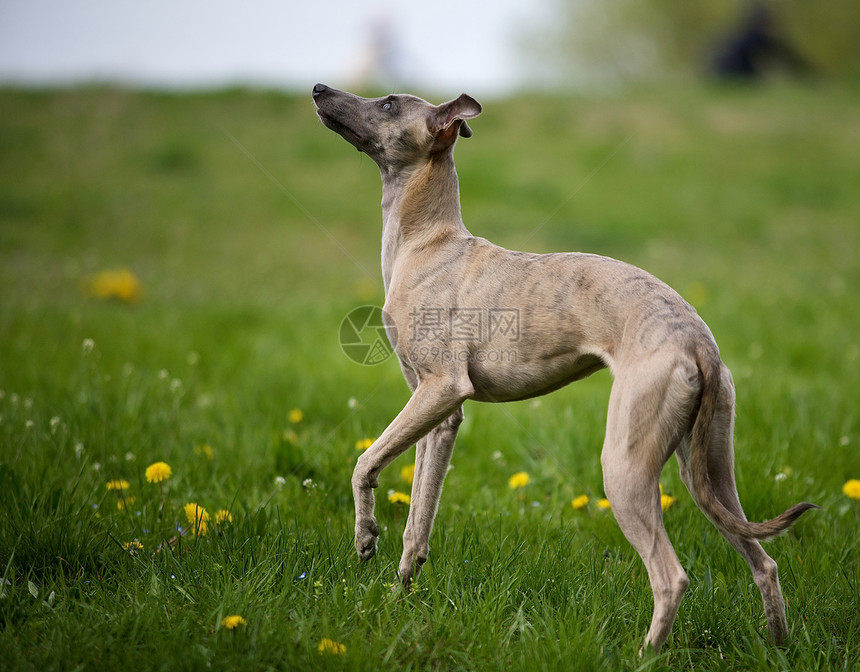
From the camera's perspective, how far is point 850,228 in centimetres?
1170

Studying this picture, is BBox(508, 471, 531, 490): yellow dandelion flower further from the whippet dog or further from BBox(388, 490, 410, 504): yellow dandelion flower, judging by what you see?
the whippet dog

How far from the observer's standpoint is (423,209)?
317cm

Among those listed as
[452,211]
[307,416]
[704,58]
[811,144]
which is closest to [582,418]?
[307,416]

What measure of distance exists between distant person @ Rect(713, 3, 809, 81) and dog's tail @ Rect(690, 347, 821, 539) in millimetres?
24581

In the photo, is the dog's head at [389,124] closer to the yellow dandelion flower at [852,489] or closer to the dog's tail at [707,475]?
the dog's tail at [707,475]

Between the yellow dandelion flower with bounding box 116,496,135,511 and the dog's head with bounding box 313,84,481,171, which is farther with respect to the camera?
the yellow dandelion flower with bounding box 116,496,135,511

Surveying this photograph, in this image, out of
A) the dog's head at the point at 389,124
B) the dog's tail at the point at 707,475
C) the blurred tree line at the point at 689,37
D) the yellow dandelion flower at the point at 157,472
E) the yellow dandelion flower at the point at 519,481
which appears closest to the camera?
the dog's tail at the point at 707,475

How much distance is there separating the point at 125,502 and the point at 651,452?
2.51 meters

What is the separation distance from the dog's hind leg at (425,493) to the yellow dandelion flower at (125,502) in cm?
139

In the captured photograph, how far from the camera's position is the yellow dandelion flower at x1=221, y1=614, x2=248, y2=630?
248 centimetres

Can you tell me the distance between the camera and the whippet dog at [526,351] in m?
2.45

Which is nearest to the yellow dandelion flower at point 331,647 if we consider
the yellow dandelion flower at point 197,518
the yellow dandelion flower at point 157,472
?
the yellow dandelion flower at point 197,518

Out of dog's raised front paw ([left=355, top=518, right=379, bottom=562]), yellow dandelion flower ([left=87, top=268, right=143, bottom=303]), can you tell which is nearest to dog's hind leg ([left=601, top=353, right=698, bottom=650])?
dog's raised front paw ([left=355, top=518, right=379, bottom=562])

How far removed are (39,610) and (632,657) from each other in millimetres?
2078
